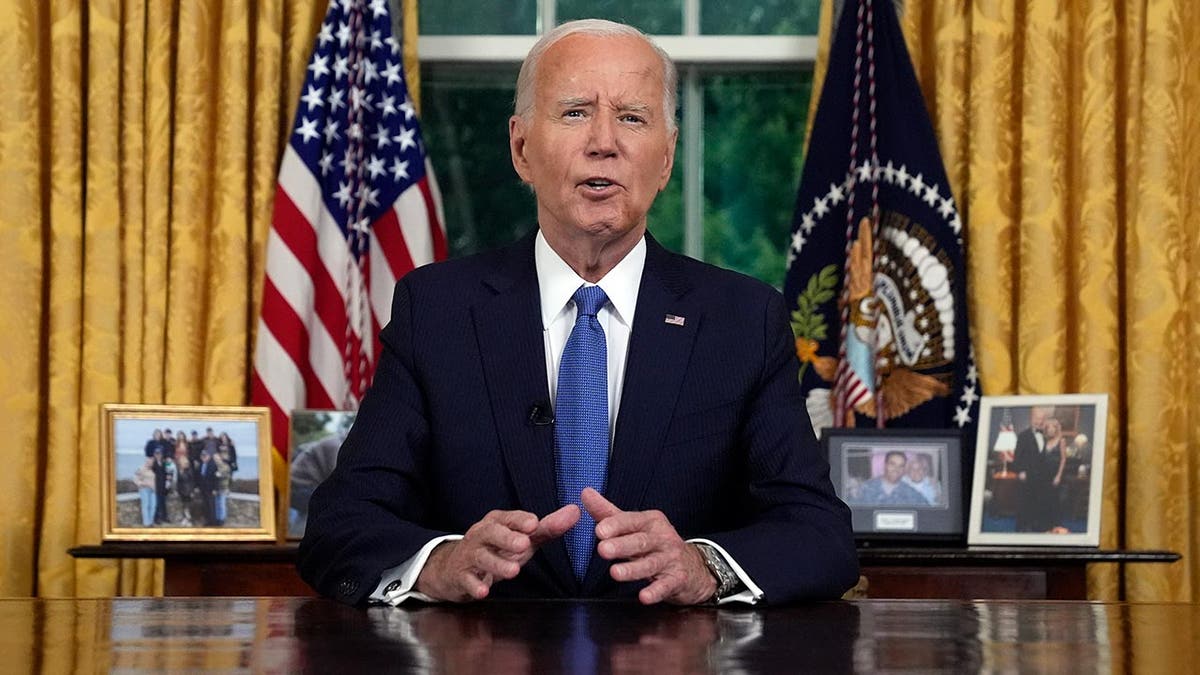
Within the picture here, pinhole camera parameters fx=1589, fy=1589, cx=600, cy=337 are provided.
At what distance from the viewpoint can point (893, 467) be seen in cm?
366

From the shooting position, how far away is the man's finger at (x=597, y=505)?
6.19 feet

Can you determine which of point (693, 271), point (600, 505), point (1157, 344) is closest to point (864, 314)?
point (1157, 344)

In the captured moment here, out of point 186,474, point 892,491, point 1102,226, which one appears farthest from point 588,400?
point 1102,226

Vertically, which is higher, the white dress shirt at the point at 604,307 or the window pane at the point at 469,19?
the window pane at the point at 469,19

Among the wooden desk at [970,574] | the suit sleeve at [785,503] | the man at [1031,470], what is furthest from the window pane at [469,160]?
the suit sleeve at [785,503]

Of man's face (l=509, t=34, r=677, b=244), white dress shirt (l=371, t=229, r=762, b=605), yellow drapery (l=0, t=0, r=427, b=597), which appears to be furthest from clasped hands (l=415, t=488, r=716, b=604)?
yellow drapery (l=0, t=0, r=427, b=597)

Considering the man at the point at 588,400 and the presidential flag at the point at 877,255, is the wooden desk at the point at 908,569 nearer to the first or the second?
the presidential flag at the point at 877,255

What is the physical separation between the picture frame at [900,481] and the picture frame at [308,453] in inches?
44.9

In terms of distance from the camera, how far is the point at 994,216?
12.9 feet

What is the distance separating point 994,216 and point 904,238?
0.77ft

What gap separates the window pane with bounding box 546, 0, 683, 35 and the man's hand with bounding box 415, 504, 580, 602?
2.72m

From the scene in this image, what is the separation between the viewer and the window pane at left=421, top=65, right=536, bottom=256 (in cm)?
436

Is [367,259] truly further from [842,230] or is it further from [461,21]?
[842,230]

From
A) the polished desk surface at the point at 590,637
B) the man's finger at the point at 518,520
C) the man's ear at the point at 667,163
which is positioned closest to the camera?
the polished desk surface at the point at 590,637
